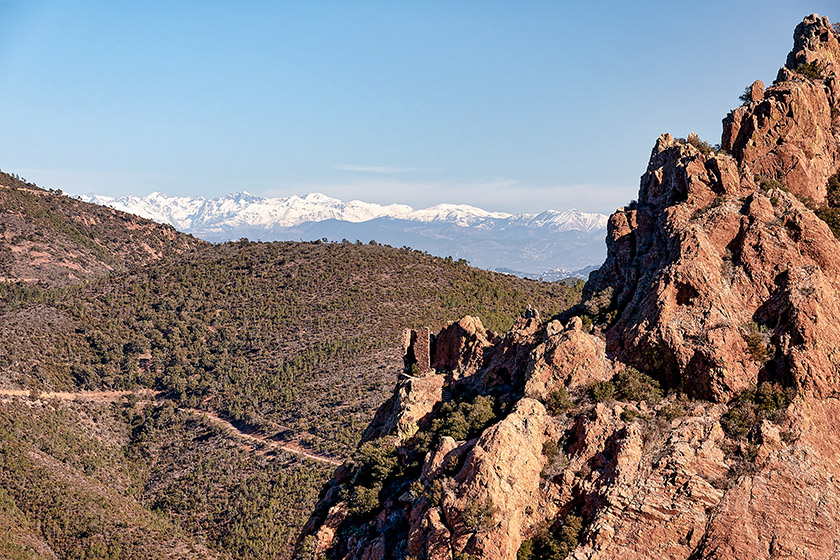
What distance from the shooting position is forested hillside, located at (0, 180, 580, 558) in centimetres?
6284

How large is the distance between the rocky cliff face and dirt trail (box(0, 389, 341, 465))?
40390 millimetres

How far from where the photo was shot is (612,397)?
26891mm

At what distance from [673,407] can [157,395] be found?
86.9 m

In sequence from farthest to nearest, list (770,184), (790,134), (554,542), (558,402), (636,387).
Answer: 1. (790,134)
2. (770,184)
3. (558,402)
4. (636,387)
5. (554,542)

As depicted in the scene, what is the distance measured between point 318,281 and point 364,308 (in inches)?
602

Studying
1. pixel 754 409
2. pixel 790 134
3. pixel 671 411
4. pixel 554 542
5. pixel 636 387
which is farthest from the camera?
pixel 790 134

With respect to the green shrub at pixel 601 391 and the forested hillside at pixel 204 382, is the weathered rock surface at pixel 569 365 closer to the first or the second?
the green shrub at pixel 601 391

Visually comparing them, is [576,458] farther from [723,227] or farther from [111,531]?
[111,531]

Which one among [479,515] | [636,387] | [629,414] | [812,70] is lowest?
[479,515]

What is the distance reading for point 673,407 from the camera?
82.4 ft

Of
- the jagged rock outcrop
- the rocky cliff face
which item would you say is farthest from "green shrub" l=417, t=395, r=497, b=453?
the jagged rock outcrop

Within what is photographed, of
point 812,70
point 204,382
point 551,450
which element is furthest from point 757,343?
point 204,382

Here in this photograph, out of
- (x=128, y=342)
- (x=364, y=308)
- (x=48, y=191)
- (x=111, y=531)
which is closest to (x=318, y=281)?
(x=364, y=308)

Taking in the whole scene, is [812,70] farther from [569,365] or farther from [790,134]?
[569,365]
